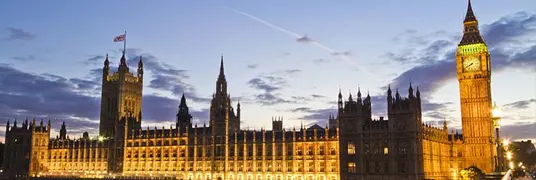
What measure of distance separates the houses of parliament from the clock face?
230 millimetres

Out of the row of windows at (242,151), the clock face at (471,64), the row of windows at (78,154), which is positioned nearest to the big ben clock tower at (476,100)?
the clock face at (471,64)

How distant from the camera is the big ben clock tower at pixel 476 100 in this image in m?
123

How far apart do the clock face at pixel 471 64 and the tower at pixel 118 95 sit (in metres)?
103

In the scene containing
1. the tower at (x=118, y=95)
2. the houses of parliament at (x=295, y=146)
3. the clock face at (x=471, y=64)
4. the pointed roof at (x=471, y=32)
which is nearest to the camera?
the houses of parliament at (x=295, y=146)

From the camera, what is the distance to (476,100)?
412ft

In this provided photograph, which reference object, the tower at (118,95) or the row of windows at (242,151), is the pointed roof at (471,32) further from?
the tower at (118,95)

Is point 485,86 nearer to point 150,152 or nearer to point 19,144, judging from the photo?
point 150,152

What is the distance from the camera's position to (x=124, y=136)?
145125mm

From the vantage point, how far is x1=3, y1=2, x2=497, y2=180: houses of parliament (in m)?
105

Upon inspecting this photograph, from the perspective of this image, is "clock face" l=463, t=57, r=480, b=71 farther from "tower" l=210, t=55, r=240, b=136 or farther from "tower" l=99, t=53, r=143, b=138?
"tower" l=99, t=53, r=143, b=138

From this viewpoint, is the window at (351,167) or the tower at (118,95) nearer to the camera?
the window at (351,167)

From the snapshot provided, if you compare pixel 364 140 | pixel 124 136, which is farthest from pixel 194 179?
pixel 364 140

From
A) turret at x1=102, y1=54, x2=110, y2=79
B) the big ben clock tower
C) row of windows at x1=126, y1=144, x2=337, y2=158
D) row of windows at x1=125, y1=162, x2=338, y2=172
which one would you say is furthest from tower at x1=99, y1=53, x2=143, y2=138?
the big ben clock tower

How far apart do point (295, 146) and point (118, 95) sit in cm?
8386
